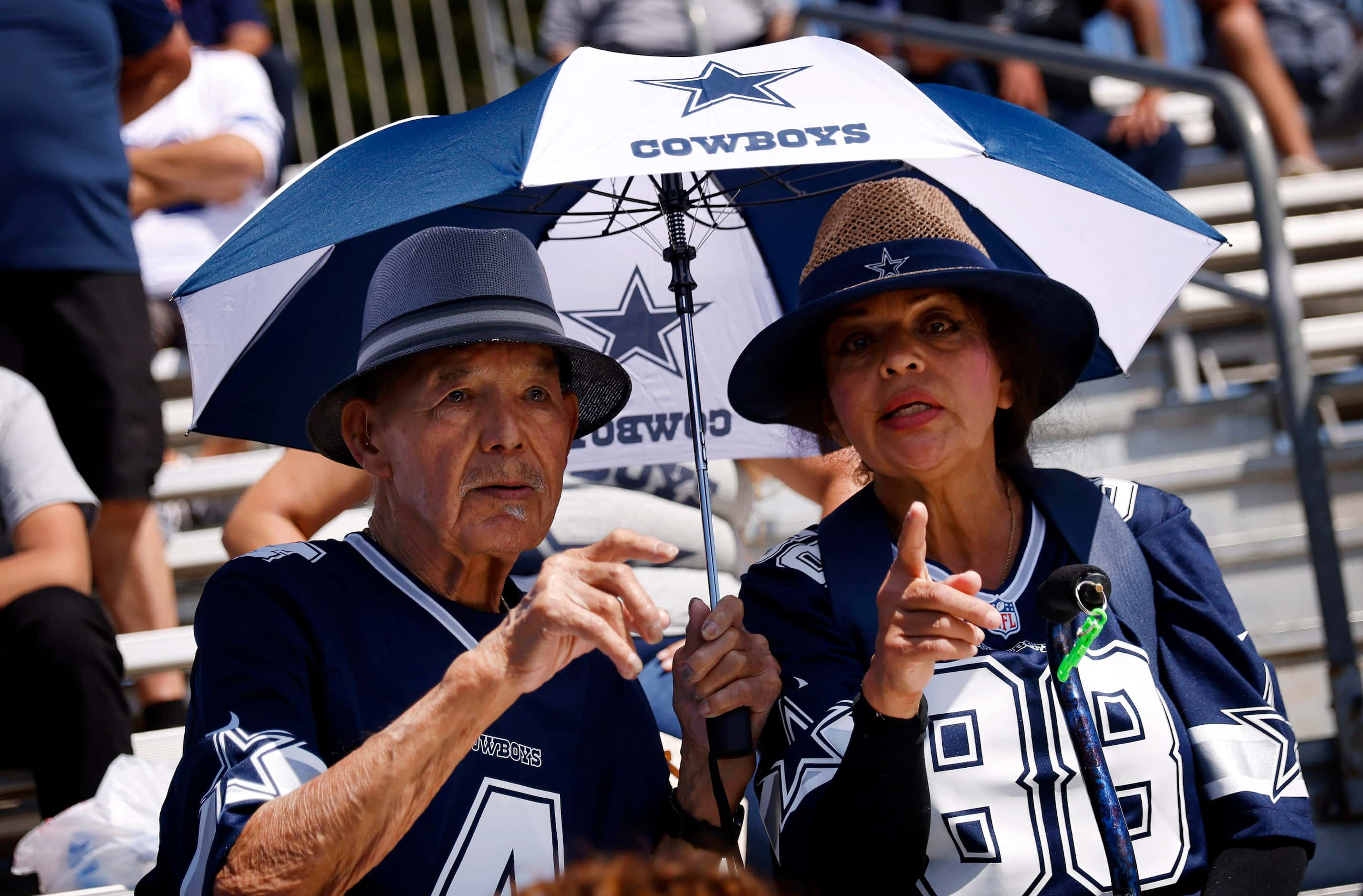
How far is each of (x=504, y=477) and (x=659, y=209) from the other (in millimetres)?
754

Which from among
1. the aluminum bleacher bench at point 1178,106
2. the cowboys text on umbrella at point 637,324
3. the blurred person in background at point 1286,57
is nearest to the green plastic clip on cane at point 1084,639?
the cowboys text on umbrella at point 637,324

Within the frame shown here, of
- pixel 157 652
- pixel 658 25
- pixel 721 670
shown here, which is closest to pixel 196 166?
pixel 157 652

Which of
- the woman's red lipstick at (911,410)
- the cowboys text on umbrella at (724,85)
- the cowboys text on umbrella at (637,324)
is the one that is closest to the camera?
the cowboys text on umbrella at (724,85)

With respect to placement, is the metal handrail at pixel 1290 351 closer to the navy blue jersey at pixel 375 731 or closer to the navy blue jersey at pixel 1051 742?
the navy blue jersey at pixel 1051 742

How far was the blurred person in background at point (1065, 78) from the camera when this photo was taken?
19.2 feet

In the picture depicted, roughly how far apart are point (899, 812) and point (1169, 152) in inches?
182

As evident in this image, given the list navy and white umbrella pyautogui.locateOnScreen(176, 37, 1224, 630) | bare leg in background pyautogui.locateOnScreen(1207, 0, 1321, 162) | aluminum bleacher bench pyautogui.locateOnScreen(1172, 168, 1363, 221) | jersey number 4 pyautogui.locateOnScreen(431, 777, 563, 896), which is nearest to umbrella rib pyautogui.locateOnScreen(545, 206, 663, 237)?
navy and white umbrella pyautogui.locateOnScreen(176, 37, 1224, 630)

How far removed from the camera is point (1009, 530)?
8.06 feet

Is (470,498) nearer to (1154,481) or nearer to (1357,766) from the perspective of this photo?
(1357,766)

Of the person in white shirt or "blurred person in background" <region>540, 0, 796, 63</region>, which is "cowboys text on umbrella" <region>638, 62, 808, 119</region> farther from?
"blurred person in background" <region>540, 0, 796, 63</region>

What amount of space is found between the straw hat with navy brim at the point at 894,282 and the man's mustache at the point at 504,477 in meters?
0.50

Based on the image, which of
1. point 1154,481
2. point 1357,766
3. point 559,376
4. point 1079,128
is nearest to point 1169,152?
point 1079,128

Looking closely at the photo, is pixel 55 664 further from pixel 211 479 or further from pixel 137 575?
pixel 211 479

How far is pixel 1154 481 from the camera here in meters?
4.51
